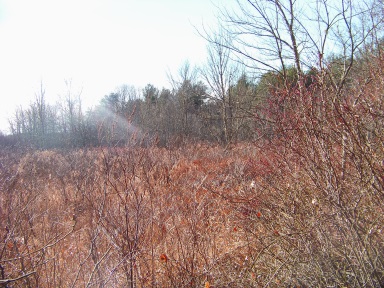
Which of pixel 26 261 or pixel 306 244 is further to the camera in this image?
pixel 26 261

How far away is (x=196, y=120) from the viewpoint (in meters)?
21.3

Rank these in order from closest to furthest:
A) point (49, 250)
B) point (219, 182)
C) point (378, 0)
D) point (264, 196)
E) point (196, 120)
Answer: point (49, 250)
point (264, 196)
point (378, 0)
point (219, 182)
point (196, 120)

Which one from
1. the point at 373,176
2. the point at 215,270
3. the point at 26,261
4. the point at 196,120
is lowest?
the point at 215,270

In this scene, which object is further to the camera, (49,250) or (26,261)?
(49,250)

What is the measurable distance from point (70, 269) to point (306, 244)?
2041 millimetres

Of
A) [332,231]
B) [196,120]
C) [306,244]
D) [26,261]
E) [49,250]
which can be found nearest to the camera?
[306,244]

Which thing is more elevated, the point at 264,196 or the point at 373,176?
the point at 373,176

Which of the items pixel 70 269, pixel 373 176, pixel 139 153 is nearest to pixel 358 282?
pixel 373 176

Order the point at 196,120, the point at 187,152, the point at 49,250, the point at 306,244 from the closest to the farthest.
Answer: the point at 306,244 → the point at 49,250 → the point at 187,152 → the point at 196,120

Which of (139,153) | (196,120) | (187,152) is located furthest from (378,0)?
(196,120)

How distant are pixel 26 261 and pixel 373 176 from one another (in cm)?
280

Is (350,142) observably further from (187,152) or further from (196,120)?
(196,120)

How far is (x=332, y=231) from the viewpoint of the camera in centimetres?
224

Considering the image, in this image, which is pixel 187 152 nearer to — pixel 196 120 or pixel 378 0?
pixel 378 0
